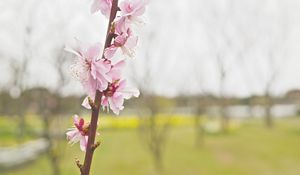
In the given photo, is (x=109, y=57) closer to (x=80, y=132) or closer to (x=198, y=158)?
(x=80, y=132)

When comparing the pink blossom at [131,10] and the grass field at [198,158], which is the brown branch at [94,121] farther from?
the grass field at [198,158]

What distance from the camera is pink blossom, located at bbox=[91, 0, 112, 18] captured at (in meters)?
1.00

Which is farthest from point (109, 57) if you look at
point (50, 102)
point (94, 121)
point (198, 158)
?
point (198, 158)

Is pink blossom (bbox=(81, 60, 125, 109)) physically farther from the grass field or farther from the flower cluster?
the grass field

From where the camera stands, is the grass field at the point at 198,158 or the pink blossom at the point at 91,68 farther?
the grass field at the point at 198,158

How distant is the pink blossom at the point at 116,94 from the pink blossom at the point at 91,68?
0.15 ft

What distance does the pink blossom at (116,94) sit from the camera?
101cm

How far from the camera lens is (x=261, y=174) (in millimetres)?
11492

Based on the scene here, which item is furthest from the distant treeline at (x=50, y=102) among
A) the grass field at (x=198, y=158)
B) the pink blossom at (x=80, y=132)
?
the pink blossom at (x=80, y=132)

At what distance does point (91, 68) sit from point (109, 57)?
47 mm

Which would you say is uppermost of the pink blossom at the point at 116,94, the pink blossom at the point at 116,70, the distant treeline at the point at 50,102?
the pink blossom at the point at 116,70

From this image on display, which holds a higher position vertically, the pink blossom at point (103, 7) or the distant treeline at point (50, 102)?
the pink blossom at point (103, 7)

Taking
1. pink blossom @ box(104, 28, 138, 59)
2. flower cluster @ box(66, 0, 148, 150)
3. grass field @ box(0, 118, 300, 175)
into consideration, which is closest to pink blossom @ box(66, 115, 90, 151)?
flower cluster @ box(66, 0, 148, 150)

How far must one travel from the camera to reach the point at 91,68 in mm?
947
